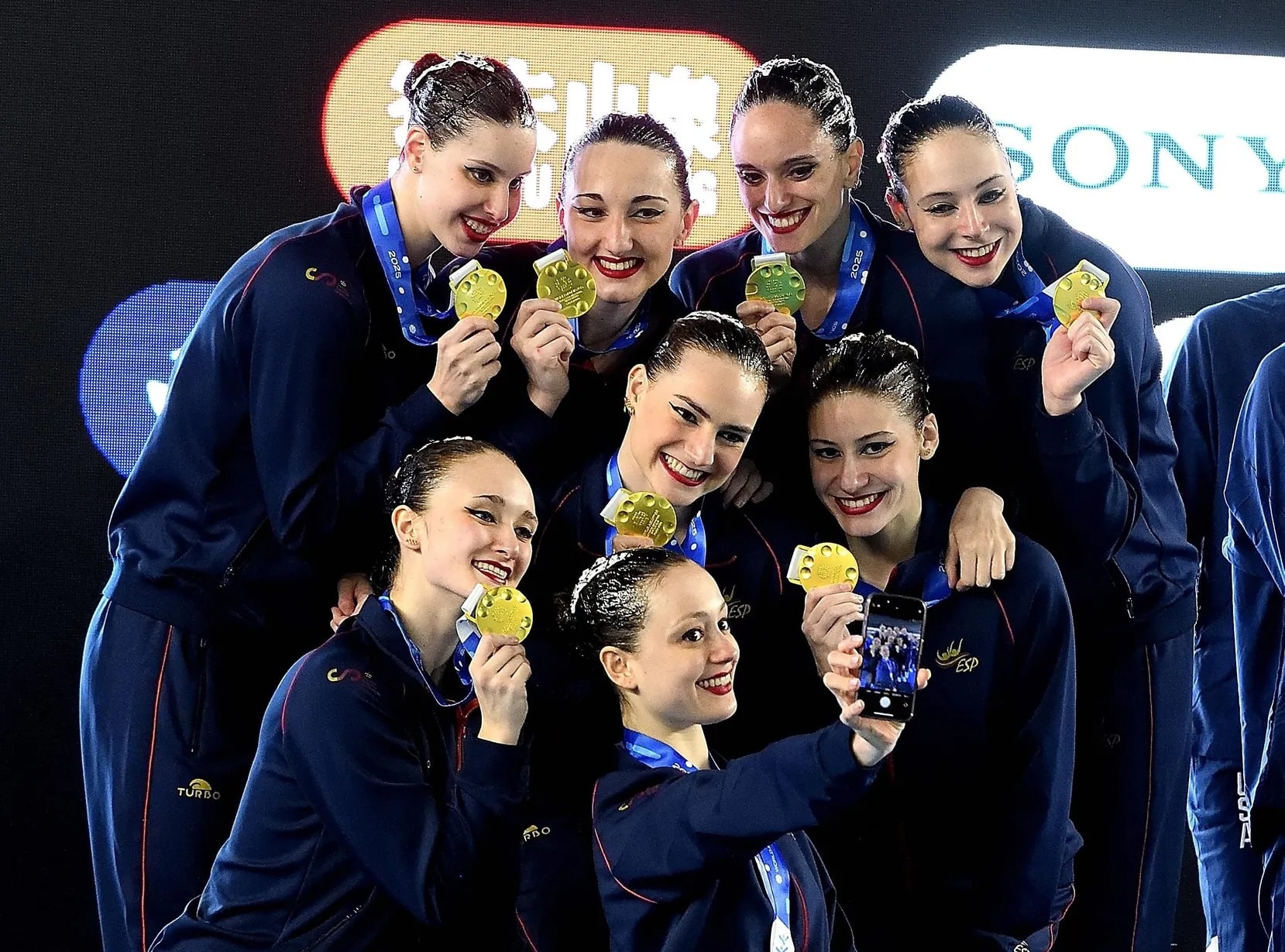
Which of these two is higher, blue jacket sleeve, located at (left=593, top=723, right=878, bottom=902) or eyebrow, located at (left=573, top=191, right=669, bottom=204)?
eyebrow, located at (left=573, top=191, right=669, bottom=204)

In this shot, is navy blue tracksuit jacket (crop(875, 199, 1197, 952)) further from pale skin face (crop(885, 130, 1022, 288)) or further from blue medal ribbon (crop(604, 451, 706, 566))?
blue medal ribbon (crop(604, 451, 706, 566))

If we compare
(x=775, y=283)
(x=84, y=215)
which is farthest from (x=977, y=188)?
(x=84, y=215)

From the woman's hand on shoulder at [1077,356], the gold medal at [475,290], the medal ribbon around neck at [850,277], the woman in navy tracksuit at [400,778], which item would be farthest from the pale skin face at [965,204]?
the woman in navy tracksuit at [400,778]

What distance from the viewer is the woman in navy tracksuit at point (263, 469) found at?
3.11 m

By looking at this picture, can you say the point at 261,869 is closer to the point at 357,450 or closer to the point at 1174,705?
the point at 357,450

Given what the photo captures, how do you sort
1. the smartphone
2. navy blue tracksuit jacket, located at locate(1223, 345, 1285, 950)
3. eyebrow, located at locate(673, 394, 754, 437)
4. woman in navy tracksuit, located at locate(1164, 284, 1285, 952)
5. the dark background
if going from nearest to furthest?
the smartphone
eyebrow, located at locate(673, 394, 754, 437)
navy blue tracksuit jacket, located at locate(1223, 345, 1285, 950)
woman in navy tracksuit, located at locate(1164, 284, 1285, 952)
the dark background

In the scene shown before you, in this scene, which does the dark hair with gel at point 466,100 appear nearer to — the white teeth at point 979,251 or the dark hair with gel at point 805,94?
the dark hair with gel at point 805,94

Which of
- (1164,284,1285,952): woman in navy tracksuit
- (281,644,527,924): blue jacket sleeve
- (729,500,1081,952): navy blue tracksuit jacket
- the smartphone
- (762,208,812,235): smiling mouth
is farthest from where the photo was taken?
(1164,284,1285,952): woman in navy tracksuit

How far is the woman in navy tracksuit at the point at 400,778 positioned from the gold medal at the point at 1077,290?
95 centimetres

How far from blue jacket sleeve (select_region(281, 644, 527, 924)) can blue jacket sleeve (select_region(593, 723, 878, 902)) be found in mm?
159

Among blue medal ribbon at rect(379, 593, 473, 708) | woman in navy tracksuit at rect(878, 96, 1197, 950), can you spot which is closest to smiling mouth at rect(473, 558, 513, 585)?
blue medal ribbon at rect(379, 593, 473, 708)

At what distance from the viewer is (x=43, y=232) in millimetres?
4402

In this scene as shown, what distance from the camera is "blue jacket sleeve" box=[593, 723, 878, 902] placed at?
2.48 meters

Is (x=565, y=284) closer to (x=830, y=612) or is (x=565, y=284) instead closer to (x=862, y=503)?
(x=862, y=503)
